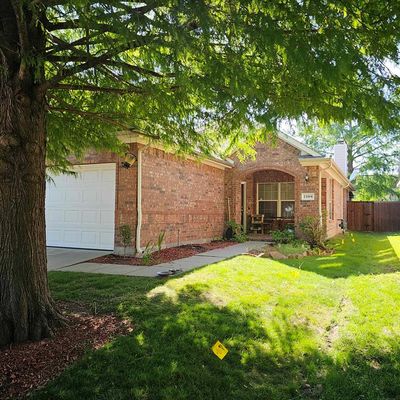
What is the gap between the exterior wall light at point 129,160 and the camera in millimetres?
9602

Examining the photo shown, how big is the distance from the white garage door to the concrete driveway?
270 millimetres

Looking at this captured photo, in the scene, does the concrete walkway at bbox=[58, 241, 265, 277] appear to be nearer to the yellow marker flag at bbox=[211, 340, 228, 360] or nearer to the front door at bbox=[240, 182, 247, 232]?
the yellow marker flag at bbox=[211, 340, 228, 360]

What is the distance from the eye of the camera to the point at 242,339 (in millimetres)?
4172

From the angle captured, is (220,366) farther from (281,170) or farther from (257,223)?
(257,223)

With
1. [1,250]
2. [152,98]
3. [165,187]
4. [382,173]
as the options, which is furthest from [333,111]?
[382,173]

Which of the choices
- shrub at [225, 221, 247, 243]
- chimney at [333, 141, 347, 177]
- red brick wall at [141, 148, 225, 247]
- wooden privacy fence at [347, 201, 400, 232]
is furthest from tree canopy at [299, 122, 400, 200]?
red brick wall at [141, 148, 225, 247]

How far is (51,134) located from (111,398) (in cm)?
407

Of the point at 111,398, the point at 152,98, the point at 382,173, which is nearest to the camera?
the point at 111,398

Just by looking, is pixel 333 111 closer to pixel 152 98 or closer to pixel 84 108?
pixel 152 98

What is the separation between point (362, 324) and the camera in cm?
470

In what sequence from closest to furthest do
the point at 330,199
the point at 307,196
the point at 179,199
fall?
the point at 179,199
the point at 307,196
the point at 330,199

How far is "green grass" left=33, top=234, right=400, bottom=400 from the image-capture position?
3174mm

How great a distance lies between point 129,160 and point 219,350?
266 inches

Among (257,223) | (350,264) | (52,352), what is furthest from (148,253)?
(257,223)
